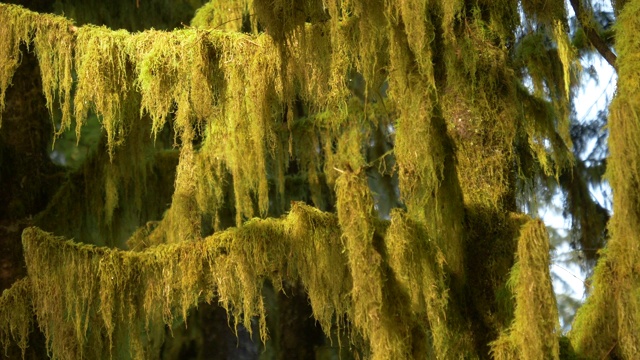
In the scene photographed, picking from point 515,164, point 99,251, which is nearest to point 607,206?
point 515,164

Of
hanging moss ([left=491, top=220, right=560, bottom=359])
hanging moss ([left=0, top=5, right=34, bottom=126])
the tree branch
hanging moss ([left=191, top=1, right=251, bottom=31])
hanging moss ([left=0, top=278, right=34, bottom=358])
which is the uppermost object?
hanging moss ([left=191, top=1, right=251, bottom=31])

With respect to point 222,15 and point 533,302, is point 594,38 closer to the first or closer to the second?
point 533,302

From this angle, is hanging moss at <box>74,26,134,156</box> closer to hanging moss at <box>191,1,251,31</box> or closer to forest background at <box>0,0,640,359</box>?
forest background at <box>0,0,640,359</box>

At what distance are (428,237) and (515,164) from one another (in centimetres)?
64

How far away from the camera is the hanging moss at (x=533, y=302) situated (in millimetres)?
4582

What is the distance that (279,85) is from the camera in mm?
5898

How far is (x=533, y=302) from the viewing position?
15.1ft

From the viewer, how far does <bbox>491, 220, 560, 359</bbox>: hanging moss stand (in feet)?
15.0

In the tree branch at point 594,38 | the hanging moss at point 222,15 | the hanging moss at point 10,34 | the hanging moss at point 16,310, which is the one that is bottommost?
the hanging moss at point 16,310

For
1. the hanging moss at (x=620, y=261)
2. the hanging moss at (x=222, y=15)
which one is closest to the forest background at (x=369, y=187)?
the hanging moss at (x=620, y=261)

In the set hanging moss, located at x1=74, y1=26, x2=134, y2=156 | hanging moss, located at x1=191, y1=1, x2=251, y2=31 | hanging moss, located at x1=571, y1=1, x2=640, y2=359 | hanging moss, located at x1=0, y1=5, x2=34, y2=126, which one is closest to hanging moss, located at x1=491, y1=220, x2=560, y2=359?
hanging moss, located at x1=571, y1=1, x2=640, y2=359

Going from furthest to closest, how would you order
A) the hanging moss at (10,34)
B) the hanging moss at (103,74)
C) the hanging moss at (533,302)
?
the hanging moss at (10,34) < the hanging moss at (103,74) < the hanging moss at (533,302)

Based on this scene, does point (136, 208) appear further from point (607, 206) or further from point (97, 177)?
point (607, 206)

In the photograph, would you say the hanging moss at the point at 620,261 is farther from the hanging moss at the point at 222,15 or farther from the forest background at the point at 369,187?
the hanging moss at the point at 222,15
